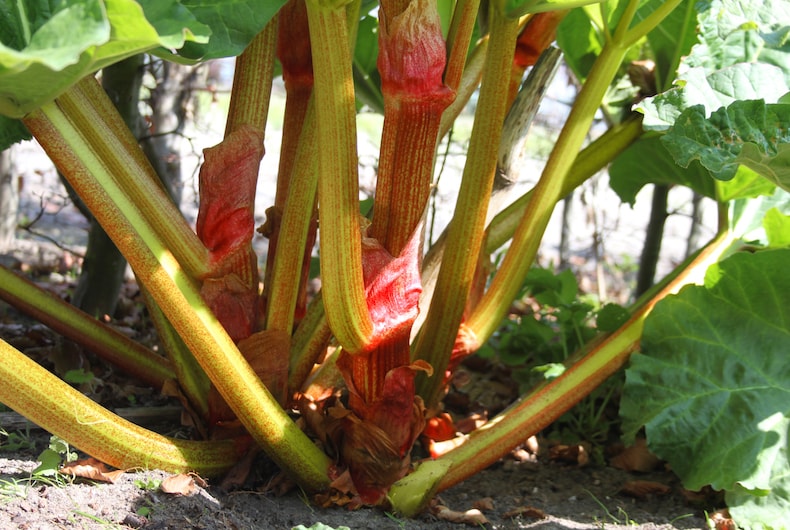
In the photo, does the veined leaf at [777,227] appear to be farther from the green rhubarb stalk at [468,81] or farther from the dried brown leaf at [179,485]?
the dried brown leaf at [179,485]

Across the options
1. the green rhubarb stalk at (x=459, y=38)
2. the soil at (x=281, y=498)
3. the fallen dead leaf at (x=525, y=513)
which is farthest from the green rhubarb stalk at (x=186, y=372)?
the green rhubarb stalk at (x=459, y=38)

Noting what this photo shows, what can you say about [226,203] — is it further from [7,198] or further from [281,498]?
[7,198]

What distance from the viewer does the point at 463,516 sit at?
1.58 metres

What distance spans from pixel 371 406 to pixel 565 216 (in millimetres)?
2484

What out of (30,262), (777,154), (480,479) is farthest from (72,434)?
(30,262)

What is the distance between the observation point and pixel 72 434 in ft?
4.40

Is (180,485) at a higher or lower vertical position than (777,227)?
lower

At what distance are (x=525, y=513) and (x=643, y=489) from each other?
0.32 meters

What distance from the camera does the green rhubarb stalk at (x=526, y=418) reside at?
5.20 feet

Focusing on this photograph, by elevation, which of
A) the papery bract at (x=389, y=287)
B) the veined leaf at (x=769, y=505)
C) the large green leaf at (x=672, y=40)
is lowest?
the veined leaf at (x=769, y=505)

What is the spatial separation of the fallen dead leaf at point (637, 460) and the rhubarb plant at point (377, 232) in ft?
0.84

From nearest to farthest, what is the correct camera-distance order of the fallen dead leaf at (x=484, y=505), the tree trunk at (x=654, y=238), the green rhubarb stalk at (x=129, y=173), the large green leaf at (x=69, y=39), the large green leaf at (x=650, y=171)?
1. the large green leaf at (x=69, y=39)
2. the green rhubarb stalk at (x=129, y=173)
3. the fallen dead leaf at (x=484, y=505)
4. the large green leaf at (x=650, y=171)
5. the tree trunk at (x=654, y=238)

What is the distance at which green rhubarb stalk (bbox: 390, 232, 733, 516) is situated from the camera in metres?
1.58

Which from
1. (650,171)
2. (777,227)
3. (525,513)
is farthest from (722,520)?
(650,171)
